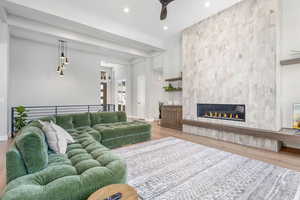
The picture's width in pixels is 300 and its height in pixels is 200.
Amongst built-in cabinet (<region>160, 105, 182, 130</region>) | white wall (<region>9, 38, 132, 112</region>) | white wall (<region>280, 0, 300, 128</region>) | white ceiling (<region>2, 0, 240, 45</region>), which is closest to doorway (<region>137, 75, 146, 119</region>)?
built-in cabinet (<region>160, 105, 182, 130</region>)

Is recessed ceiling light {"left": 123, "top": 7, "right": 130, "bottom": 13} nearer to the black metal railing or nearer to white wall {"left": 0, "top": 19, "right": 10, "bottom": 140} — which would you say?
white wall {"left": 0, "top": 19, "right": 10, "bottom": 140}

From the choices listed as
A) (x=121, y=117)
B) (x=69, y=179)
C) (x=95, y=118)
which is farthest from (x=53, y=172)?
(x=121, y=117)

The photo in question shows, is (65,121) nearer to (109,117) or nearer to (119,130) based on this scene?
(109,117)

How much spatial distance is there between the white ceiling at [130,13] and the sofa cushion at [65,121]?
2.62 meters

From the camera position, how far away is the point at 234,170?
7.20 feet

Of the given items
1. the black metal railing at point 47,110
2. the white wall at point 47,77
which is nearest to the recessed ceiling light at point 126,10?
the white wall at point 47,77

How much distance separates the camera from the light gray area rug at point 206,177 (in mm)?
1647

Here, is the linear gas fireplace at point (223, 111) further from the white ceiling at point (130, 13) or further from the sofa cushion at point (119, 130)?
the white ceiling at point (130, 13)

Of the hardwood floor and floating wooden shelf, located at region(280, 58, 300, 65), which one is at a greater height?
floating wooden shelf, located at region(280, 58, 300, 65)

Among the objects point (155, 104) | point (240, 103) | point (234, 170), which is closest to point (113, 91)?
point (155, 104)

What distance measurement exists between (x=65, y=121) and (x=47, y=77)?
361 cm

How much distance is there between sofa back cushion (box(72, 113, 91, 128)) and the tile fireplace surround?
10.7ft

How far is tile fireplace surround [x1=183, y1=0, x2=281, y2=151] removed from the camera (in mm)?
3139

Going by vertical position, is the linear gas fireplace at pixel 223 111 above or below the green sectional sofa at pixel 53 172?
above
